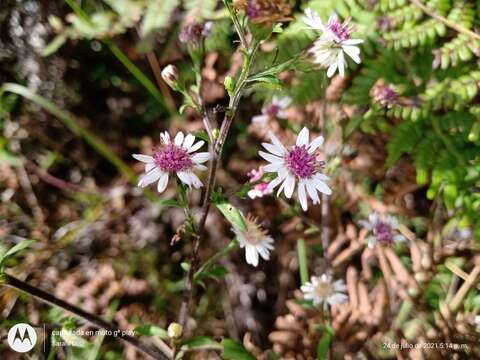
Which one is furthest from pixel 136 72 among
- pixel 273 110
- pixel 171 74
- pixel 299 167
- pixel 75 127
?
pixel 299 167

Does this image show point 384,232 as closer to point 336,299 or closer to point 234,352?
point 336,299

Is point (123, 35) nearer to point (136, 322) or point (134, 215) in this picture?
point (134, 215)

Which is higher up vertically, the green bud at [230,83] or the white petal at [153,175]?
the green bud at [230,83]

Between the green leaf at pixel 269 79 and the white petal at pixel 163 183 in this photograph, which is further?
the white petal at pixel 163 183

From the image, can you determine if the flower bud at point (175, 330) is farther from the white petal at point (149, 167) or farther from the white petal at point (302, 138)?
the white petal at point (302, 138)

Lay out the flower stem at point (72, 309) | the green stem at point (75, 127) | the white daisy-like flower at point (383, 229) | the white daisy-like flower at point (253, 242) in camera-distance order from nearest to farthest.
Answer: the flower stem at point (72, 309), the white daisy-like flower at point (253, 242), the white daisy-like flower at point (383, 229), the green stem at point (75, 127)

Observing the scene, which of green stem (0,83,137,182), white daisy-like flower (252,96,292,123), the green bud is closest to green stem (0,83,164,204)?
green stem (0,83,137,182)

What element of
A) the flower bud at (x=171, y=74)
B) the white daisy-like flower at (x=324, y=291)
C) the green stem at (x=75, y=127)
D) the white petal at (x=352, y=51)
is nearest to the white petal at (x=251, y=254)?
the white daisy-like flower at (x=324, y=291)

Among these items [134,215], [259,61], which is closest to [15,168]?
[134,215]

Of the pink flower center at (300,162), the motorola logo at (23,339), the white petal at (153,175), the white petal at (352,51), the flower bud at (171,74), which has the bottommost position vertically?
the motorola logo at (23,339)
